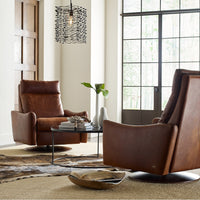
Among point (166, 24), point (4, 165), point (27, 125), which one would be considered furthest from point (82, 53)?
point (4, 165)

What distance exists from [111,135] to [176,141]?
60 cm

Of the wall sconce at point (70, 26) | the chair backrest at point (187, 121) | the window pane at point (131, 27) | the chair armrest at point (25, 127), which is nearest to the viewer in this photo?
the chair backrest at point (187, 121)

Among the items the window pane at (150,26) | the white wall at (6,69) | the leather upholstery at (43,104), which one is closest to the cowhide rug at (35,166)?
the leather upholstery at (43,104)

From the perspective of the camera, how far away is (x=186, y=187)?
338 centimetres

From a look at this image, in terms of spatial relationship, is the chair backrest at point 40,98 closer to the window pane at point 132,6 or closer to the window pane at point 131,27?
the window pane at point 131,27

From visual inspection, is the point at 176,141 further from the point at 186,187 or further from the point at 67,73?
the point at 67,73

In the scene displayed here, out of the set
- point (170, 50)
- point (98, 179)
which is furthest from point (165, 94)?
point (98, 179)

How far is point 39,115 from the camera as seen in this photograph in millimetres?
5797

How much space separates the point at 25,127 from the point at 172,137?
8.17ft

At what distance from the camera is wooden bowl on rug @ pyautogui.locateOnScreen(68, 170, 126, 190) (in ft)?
10.6

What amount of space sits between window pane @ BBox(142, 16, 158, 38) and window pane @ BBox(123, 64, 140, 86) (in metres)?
0.64

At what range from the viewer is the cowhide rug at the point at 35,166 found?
12.7ft

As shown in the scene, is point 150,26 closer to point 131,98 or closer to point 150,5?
point 150,5

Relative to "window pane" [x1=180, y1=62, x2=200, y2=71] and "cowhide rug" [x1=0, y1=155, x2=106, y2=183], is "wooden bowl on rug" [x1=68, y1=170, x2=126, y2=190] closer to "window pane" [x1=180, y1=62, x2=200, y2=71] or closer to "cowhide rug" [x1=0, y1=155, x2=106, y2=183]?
"cowhide rug" [x1=0, y1=155, x2=106, y2=183]
